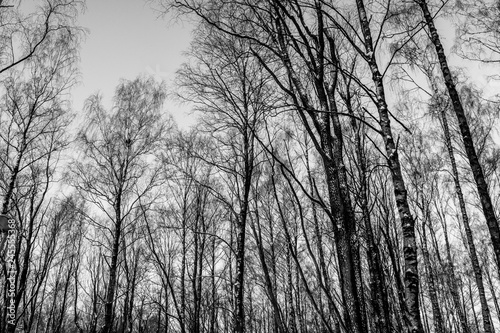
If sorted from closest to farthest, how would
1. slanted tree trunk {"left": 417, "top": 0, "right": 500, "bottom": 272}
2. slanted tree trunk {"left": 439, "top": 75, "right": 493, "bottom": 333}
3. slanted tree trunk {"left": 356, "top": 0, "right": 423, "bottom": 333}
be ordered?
slanted tree trunk {"left": 356, "top": 0, "right": 423, "bottom": 333}, slanted tree trunk {"left": 417, "top": 0, "right": 500, "bottom": 272}, slanted tree trunk {"left": 439, "top": 75, "right": 493, "bottom": 333}

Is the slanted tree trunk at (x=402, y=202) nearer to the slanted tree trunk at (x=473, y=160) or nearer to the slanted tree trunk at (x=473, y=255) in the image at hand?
the slanted tree trunk at (x=473, y=160)

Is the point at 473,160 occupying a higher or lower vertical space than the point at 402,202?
higher

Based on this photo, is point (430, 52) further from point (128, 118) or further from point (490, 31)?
point (128, 118)

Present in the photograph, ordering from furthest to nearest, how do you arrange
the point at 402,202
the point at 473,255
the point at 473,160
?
the point at 473,255, the point at 473,160, the point at 402,202

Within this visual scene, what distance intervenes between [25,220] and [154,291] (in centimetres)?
1287

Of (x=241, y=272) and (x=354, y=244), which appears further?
(x=241, y=272)

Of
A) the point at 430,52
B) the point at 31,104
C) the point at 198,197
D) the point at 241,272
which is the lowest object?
the point at 241,272

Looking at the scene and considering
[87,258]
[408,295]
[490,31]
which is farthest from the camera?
[87,258]

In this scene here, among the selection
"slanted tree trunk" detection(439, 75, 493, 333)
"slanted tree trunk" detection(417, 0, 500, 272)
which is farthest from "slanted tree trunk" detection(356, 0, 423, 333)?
"slanted tree trunk" detection(439, 75, 493, 333)

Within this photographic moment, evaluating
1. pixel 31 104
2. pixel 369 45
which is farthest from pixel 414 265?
pixel 31 104

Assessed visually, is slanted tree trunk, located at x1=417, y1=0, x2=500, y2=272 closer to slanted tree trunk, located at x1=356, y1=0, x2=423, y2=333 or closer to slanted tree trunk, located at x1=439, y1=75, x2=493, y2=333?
slanted tree trunk, located at x1=356, y1=0, x2=423, y2=333

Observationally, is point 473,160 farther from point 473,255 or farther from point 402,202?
point 473,255

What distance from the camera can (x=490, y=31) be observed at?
8062 mm

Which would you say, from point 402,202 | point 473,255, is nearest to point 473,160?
point 402,202
